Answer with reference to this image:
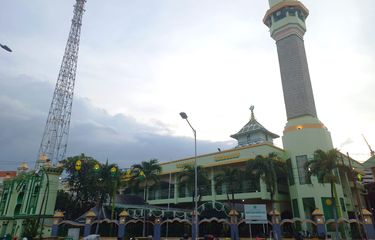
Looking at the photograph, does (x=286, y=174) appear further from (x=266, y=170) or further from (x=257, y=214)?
(x=257, y=214)

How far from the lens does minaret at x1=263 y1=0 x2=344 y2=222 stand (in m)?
49.1

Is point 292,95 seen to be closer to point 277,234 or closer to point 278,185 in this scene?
point 278,185

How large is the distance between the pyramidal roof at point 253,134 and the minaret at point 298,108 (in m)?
11.0

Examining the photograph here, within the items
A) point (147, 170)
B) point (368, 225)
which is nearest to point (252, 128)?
point (147, 170)

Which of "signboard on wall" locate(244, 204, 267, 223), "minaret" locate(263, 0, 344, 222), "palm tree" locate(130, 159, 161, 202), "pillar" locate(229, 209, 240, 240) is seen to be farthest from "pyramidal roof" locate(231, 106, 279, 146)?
"signboard on wall" locate(244, 204, 267, 223)

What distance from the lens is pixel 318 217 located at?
3475 centimetres

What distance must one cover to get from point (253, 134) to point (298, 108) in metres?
14.0

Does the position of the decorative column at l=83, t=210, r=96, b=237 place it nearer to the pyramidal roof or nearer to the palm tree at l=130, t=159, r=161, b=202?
the palm tree at l=130, t=159, r=161, b=202

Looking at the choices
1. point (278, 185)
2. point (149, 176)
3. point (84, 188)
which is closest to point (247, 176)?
point (278, 185)

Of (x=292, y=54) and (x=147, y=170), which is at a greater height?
(x=292, y=54)

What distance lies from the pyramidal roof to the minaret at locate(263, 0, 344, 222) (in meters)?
11.0

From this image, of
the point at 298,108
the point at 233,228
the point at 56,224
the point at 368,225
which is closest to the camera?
the point at 368,225

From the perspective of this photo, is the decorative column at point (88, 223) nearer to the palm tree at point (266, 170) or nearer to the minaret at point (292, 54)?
the palm tree at point (266, 170)

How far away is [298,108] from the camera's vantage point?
55.9m
